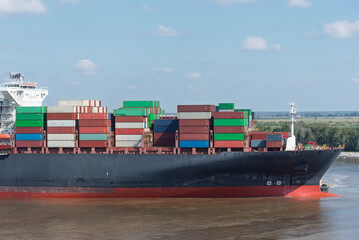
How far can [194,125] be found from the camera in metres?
46.9

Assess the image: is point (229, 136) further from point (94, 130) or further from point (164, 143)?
point (94, 130)

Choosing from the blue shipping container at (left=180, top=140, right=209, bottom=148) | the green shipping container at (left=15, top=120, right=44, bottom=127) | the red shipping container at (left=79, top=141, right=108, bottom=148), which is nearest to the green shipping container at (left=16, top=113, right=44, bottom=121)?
the green shipping container at (left=15, top=120, right=44, bottom=127)

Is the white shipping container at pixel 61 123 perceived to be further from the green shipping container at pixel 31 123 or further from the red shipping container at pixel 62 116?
the green shipping container at pixel 31 123

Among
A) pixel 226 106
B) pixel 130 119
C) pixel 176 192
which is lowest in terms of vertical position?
pixel 176 192

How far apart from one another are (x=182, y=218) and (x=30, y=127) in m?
18.9

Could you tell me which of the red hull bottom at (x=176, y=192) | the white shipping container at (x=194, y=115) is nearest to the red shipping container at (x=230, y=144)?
the white shipping container at (x=194, y=115)

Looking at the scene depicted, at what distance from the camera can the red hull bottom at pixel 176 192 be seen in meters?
46.8

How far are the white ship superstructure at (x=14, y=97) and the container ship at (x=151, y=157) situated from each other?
376cm

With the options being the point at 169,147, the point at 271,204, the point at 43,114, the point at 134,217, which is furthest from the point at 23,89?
the point at 271,204

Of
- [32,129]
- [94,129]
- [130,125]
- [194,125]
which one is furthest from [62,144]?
[194,125]

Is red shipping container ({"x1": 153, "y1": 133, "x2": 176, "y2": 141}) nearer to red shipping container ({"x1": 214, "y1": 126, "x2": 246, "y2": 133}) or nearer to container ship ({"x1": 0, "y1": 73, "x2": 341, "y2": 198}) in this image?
container ship ({"x1": 0, "y1": 73, "x2": 341, "y2": 198})

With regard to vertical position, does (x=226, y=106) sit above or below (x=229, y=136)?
above

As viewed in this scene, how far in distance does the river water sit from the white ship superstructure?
9302mm

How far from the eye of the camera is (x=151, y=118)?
5144 cm
